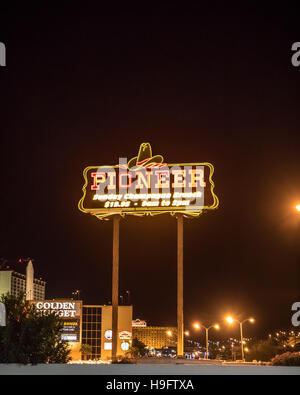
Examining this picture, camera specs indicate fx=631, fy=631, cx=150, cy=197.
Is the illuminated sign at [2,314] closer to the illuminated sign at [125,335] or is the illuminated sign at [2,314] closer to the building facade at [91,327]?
the building facade at [91,327]

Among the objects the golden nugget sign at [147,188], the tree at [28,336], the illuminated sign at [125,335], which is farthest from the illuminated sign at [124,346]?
the tree at [28,336]

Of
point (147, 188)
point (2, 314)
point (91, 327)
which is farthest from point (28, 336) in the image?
point (91, 327)

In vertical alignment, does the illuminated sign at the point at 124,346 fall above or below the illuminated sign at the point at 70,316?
below

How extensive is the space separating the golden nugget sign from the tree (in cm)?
2679

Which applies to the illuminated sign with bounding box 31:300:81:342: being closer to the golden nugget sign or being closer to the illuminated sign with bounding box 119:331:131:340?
the illuminated sign with bounding box 119:331:131:340

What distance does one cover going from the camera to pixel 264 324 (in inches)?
4970

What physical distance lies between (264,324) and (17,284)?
8035cm

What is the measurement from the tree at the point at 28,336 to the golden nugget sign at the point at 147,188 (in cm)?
2679

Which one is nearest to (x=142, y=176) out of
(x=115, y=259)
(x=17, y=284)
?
(x=115, y=259)

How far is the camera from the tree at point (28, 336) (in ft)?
75.5

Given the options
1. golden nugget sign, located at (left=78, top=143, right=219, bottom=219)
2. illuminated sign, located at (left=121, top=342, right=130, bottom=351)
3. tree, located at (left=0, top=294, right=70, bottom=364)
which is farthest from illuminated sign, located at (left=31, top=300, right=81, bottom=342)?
tree, located at (left=0, top=294, right=70, bottom=364)
